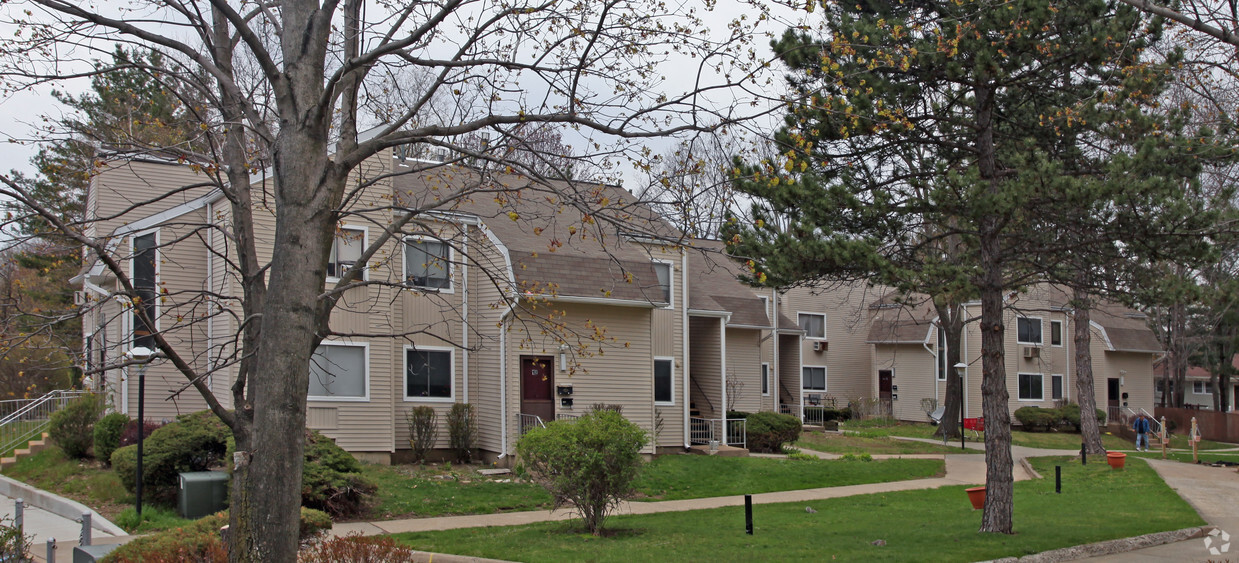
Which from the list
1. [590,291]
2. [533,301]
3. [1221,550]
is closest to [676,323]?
[590,291]

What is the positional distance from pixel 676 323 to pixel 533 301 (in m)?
16.2

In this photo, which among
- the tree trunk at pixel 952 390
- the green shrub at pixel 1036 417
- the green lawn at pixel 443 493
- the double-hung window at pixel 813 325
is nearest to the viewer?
the green lawn at pixel 443 493

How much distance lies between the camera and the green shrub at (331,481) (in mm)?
13906

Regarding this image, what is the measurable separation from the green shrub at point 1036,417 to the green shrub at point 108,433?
1300 inches

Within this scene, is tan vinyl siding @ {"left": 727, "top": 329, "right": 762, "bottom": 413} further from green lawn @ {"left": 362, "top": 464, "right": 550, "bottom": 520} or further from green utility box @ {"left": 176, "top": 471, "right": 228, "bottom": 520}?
green utility box @ {"left": 176, "top": 471, "right": 228, "bottom": 520}

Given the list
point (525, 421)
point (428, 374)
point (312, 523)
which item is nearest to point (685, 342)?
point (525, 421)

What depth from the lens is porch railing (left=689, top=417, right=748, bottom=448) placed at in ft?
82.0

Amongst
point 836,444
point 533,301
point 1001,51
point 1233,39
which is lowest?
point 836,444

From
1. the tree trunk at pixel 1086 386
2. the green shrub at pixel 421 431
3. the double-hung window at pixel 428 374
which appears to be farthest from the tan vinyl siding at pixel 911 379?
the green shrub at pixel 421 431

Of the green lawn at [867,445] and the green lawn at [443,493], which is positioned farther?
the green lawn at [867,445]

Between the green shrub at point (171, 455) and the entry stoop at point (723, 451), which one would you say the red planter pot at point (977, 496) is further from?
the green shrub at point (171, 455)

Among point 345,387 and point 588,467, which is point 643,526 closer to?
point 588,467

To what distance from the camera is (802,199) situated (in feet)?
41.8

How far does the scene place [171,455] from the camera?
1461cm
